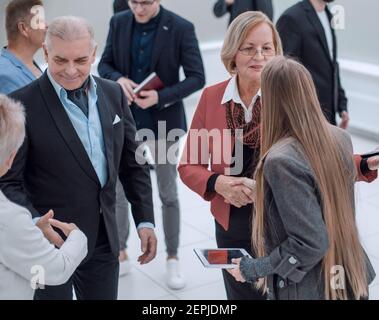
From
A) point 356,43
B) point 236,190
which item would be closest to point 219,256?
point 236,190

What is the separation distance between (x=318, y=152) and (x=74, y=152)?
0.88 meters

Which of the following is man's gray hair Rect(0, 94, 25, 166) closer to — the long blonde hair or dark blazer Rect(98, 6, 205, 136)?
the long blonde hair

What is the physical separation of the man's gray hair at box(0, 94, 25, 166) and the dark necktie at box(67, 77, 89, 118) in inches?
19.7

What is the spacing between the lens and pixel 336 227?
80.0 inches

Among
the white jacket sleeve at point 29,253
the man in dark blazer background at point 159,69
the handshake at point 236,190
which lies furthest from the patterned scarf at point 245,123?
the man in dark blazer background at point 159,69

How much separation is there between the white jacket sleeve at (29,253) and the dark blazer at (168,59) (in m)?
1.77

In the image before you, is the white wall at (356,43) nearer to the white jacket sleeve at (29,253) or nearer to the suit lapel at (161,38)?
the suit lapel at (161,38)

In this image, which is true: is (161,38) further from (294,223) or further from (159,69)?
(294,223)

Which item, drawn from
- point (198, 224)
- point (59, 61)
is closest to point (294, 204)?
point (59, 61)

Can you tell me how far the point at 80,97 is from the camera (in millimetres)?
2479

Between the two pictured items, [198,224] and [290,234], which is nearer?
[290,234]
